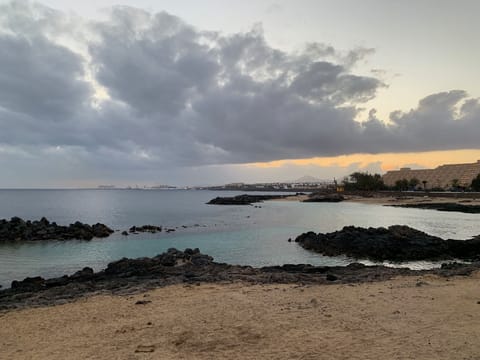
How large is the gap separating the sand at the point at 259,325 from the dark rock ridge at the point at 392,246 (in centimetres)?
1065

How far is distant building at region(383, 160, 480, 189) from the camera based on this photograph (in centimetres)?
13500

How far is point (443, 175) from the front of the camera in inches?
5920

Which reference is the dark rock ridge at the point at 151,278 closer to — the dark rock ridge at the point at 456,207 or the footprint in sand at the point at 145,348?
the footprint in sand at the point at 145,348

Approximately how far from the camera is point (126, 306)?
949 centimetres

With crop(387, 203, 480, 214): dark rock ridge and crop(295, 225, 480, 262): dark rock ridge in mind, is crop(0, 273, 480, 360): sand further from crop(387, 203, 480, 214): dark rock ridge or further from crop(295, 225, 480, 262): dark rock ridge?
crop(387, 203, 480, 214): dark rock ridge

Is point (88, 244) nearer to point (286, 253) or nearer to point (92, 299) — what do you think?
point (286, 253)

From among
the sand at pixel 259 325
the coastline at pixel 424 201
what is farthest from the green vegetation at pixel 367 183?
the sand at pixel 259 325

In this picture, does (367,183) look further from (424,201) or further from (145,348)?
(145,348)

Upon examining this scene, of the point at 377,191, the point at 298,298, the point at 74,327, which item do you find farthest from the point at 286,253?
the point at 377,191

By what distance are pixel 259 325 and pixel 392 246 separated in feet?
56.7

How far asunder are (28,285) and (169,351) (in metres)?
9.93

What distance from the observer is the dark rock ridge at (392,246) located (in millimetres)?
21114

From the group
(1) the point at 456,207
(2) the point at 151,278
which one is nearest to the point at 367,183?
(1) the point at 456,207

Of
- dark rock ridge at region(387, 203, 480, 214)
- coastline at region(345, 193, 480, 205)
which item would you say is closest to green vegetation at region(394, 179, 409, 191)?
coastline at region(345, 193, 480, 205)
